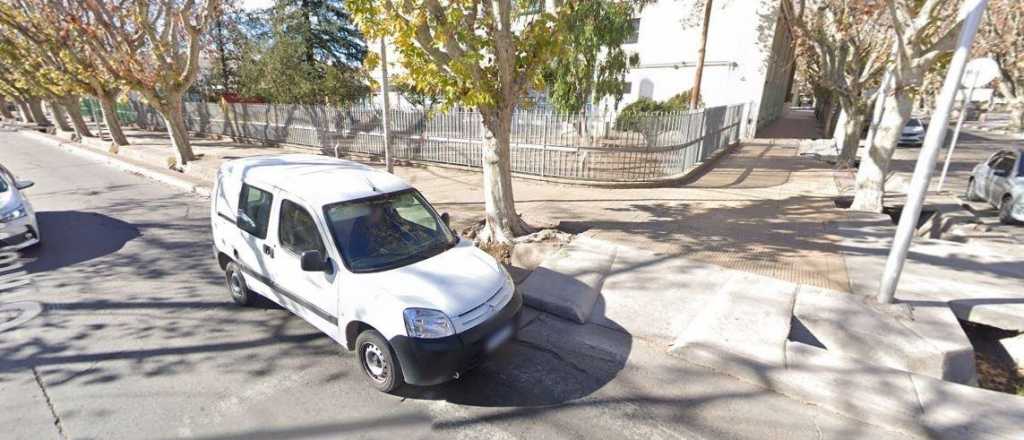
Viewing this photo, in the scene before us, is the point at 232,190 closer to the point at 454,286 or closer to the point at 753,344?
the point at 454,286

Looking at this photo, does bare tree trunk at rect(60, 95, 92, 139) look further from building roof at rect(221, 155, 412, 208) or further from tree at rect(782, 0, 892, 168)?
tree at rect(782, 0, 892, 168)

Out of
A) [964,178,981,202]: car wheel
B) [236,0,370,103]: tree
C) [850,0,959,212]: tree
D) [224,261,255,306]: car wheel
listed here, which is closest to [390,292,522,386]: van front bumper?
[224,261,255,306]: car wheel

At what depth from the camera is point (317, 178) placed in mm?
3844

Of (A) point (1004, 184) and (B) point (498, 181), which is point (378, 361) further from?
(A) point (1004, 184)

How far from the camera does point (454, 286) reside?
3.21 m

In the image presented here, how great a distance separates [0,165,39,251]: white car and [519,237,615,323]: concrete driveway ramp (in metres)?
7.14

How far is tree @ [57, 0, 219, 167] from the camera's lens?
35.7ft

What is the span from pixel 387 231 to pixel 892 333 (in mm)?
4800

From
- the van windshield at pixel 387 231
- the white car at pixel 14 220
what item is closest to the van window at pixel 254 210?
the van windshield at pixel 387 231

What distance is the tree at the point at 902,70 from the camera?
247 inches

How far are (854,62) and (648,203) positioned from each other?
8.84m

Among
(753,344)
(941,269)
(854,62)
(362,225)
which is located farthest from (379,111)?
(854,62)

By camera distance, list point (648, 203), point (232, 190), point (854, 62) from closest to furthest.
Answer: point (232, 190)
point (648, 203)
point (854, 62)

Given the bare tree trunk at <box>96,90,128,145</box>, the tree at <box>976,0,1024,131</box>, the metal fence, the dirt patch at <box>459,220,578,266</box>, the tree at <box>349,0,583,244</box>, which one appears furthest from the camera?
the tree at <box>976,0,1024,131</box>
